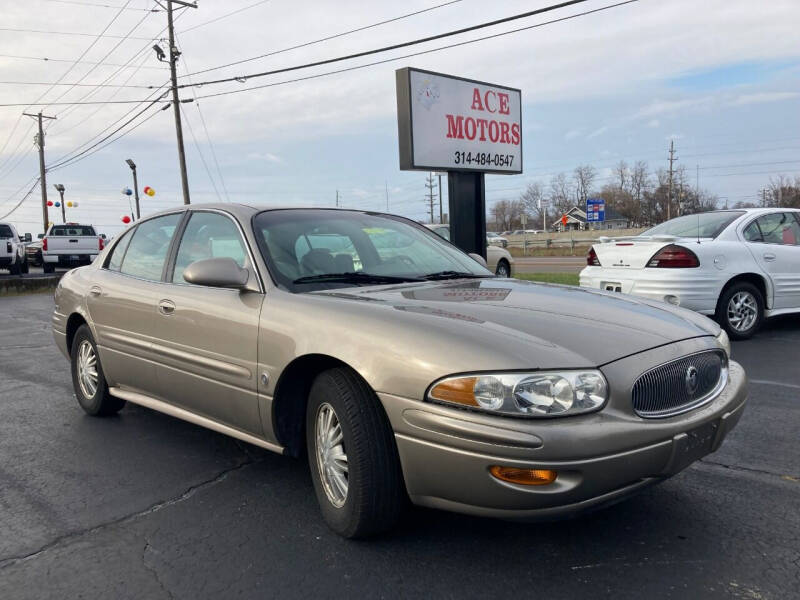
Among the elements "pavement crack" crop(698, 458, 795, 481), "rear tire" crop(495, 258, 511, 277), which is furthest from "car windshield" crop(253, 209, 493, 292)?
"rear tire" crop(495, 258, 511, 277)

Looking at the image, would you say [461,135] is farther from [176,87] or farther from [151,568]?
[176,87]

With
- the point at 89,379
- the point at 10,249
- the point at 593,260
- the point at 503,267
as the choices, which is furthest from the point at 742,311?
the point at 10,249

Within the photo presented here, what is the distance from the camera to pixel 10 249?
68.3ft

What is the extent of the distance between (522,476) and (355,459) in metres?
0.68

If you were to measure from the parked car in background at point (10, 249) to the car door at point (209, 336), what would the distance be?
19573mm

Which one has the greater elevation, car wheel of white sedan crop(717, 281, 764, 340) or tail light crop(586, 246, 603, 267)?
tail light crop(586, 246, 603, 267)

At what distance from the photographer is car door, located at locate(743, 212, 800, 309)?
7617 millimetres

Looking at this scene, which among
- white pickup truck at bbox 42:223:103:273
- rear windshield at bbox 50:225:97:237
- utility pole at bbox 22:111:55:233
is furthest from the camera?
utility pole at bbox 22:111:55:233

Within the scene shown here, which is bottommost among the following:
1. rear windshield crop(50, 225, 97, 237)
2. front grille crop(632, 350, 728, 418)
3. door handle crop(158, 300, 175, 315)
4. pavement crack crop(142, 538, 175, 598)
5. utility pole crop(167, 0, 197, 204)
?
pavement crack crop(142, 538, 175, 598)

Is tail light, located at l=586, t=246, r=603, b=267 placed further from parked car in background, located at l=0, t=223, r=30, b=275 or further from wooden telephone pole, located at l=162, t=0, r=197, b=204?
wooden telephone pole, located at l=162, t=0, r=197, b=204

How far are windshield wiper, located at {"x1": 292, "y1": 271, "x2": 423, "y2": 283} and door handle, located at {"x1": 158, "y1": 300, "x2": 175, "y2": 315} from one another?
0.89 metres

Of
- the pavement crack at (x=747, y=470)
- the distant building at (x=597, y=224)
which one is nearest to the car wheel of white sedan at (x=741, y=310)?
the pavement crack at (x=747, y=470)

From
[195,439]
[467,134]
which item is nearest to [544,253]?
[467,134]

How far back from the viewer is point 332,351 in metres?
2.85
